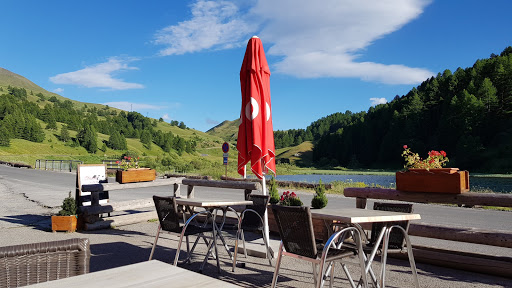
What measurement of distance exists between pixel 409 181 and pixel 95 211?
6.00 m

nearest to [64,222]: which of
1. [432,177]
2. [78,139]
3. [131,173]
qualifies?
[131,173]

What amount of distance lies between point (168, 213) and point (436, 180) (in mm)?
3579

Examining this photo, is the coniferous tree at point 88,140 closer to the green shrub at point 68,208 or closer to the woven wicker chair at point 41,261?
the green shrub at point 68,208

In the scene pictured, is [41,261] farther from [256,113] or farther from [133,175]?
[133,175]

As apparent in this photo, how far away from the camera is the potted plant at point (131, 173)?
339 inches

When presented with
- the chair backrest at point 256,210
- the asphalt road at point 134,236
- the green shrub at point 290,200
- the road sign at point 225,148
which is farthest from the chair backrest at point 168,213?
the road sign at point 225,148

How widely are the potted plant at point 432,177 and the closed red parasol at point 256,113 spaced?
6.10 feet

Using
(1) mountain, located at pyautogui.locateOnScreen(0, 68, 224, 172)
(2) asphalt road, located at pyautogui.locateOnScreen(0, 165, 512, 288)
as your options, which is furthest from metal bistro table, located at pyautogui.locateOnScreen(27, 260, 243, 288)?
(1) mountain, located at pyautogui.locateOnScreen(0, 68, 224, 172)

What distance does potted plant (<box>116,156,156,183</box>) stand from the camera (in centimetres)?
861

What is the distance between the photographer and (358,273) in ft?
16.3

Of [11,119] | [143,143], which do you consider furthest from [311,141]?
[11,119]

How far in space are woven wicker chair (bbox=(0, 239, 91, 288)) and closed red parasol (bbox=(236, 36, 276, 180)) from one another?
3459 mm

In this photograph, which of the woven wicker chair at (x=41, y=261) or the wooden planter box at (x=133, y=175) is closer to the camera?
the woven wicker chair at (x=41, y=261)

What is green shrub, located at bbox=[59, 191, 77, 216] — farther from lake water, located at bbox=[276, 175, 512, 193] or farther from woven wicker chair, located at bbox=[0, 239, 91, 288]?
lake water, located at bbox=[276, 175, 512, 193]
